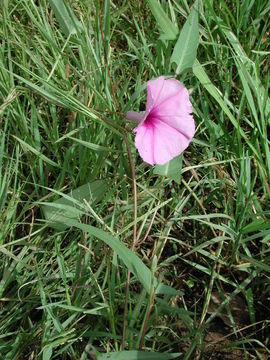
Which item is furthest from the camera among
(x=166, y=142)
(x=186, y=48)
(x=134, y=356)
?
(x=186, y=48)

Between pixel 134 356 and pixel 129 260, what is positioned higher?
pixel 129 260

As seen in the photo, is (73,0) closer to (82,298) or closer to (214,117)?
(214,117)

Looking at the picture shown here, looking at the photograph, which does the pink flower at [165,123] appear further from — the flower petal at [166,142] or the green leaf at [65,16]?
the green leaf at [65,16]

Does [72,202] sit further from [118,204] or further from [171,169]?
[171,169]

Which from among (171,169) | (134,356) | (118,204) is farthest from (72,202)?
(134,356)

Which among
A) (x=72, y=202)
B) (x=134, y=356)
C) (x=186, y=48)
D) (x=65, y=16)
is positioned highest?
(x=65, y=16)

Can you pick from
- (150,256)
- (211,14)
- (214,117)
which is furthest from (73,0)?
(150,256)

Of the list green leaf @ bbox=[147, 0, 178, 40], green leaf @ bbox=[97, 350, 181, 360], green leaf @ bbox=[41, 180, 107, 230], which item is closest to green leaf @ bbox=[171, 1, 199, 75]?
green leaf @ bbox=[147, 0, 178, 40]

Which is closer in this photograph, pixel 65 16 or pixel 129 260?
pixel 129 260
